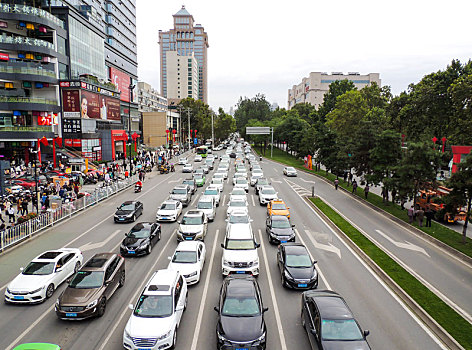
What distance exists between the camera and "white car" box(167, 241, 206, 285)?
14023 millimetres

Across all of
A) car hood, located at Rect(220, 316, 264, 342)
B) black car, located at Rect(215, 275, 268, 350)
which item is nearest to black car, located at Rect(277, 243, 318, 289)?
black car, located at Rect(215, 275, 268, 350)

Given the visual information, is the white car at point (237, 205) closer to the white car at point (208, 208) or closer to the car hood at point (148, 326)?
the white car at point (208, 208)

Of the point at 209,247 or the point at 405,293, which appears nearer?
the point at 405,293

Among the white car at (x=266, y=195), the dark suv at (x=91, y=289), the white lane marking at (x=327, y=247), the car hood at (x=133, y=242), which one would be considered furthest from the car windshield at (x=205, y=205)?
the dark suv at (x=91, y=289)

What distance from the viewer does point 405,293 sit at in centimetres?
1343

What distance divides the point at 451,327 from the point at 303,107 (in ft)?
368

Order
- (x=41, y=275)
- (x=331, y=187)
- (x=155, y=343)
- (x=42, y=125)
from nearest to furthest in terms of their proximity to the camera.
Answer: (x=155, y=343) < (x=41, y=275) < (x=331, y=187) < (x=42, y=125)

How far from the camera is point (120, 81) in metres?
80.1

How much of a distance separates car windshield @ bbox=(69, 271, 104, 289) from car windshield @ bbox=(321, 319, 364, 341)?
8.07m

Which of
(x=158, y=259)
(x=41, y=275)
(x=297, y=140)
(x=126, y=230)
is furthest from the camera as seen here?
(x=297, y=140)

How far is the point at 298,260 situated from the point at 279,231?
17.0ft

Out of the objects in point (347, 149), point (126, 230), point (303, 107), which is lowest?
point (126, 230)

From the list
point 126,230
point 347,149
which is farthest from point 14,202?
point 347,149

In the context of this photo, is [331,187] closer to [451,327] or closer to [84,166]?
[451,327]
